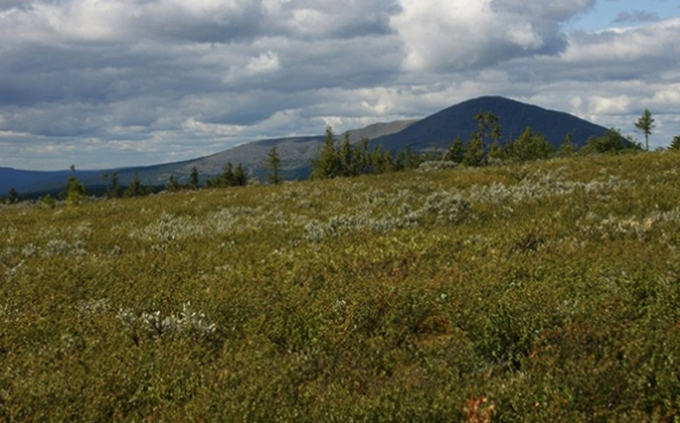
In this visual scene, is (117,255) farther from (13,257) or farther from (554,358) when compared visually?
(554,358)

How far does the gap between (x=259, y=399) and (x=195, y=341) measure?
2.25m

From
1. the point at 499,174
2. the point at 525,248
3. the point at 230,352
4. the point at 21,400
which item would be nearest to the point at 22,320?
the point at 21,400

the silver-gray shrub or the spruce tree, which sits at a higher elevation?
the spruce tree

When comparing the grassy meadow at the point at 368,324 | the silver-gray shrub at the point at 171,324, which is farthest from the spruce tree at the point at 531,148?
the silver-gray shrub at the point at 171,324

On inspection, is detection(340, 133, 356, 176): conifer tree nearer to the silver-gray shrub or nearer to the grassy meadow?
the grassy meadow

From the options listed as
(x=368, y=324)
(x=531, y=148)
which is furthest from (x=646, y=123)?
(x=368, y=324)

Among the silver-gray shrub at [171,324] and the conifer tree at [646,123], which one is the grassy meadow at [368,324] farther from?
the conifer tree at [646,123]

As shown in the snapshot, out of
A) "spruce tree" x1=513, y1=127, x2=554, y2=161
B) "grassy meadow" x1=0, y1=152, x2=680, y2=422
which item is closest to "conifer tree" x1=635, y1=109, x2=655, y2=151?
"spruce tree" x1=513, y1=127, x2=554, y2=161

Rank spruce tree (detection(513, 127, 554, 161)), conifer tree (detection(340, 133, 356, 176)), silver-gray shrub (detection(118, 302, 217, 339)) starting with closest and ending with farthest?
silver-gray shrub (detection(118, 302, 217, 339))
spruce tree (detection(513, 127, 554, 161))
conifer tree (detection(340, 133, 356, 176))

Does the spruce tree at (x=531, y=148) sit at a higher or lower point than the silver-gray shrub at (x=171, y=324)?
higher

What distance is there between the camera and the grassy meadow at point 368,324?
5332 millimetres

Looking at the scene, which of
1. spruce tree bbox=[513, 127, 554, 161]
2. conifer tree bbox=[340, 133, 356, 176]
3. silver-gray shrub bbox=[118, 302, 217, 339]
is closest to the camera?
silver-gray shrub bbox=[118, 302, 217, 339]

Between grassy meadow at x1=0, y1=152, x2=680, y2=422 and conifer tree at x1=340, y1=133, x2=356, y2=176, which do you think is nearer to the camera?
grassy meadow at x1=0, y1=152, x2=680, y2=422

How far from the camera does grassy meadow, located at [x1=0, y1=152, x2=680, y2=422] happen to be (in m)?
5.33
